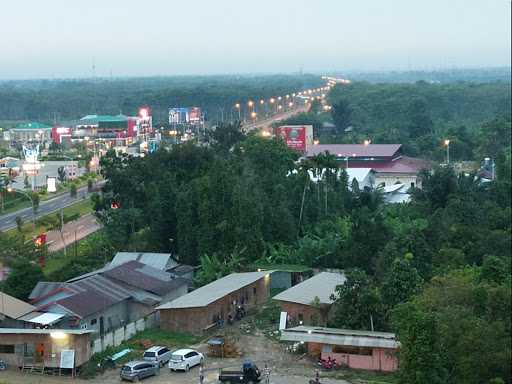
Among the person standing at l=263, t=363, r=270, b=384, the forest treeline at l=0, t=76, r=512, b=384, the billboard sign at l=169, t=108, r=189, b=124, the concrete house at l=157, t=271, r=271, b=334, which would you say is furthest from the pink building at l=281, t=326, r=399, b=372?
the billboard sign at l=169, t=108, r=189, b=124

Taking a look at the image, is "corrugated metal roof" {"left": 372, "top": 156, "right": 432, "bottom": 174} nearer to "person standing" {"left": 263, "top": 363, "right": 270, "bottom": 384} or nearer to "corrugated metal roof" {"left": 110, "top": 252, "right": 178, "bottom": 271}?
"corrugated metal roof" {"left": 110, "top": 252, "right": 178, "bottom": 271}

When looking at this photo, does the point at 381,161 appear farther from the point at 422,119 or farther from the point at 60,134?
the point at 60,134

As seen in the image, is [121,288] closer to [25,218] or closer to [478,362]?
[478,362]

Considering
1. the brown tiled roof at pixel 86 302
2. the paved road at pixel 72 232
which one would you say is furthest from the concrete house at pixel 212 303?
the paved road at pixel 72 232

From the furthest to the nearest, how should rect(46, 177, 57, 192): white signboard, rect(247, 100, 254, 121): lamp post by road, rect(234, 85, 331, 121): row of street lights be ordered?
rect(247, 100, 254, 121): lamp post by road, rect(234, 85, 331, 121): row of street lights, rect(46, 177, 57, 192): white signboard

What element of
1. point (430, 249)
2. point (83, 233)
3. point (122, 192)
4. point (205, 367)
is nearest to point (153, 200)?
point (122, 192)

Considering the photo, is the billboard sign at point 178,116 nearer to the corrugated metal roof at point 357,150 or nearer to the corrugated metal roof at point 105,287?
the corrugated metal roof at point 357,150

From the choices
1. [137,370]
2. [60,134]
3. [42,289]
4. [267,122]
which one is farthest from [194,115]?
[137,370]
